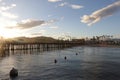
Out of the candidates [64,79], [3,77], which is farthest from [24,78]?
[64,79]

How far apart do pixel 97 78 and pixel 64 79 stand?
7730 millimetres

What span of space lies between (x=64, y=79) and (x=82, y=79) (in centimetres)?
406

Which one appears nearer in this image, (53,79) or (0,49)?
(53,79)

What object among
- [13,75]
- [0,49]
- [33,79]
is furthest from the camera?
[0,49]

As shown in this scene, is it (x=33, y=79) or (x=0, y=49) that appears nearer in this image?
(x=33, y=79)

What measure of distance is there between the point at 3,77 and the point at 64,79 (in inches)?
569

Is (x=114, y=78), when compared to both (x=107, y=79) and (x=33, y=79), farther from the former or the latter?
(x=33, y=79)

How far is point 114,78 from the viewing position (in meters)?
45.9

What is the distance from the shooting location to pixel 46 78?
45781mm

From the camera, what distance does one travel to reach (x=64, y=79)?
147 feet

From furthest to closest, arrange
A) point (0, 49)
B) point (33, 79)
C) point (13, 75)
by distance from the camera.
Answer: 1. point (0, 49)
2. point (13, 75)
3. point (33, 79)

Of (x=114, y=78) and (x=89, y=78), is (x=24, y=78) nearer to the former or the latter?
(x=89, y=78)

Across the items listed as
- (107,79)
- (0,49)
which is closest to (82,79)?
(107,79)

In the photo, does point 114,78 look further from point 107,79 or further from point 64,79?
point 64,79
